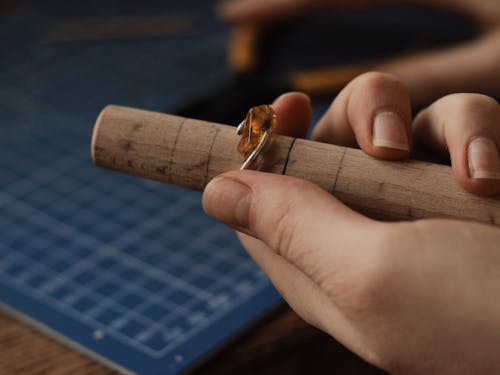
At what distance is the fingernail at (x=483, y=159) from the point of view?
0.59m

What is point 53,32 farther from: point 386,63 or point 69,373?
point 69,373

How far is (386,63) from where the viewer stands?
1339mm

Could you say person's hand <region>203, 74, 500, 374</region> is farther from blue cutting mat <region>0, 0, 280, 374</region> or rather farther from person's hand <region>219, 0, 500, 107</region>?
person's hand <region>219, 0, 500, 107</region>

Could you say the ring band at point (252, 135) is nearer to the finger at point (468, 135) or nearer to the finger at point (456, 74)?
the finger at point (468, 135)

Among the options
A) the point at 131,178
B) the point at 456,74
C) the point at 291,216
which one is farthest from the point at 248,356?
the point at 456,74

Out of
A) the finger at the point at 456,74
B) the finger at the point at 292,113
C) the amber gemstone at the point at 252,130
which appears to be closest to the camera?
the amber gemstone at the point at 252,130

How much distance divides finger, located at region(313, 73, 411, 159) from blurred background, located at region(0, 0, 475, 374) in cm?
24

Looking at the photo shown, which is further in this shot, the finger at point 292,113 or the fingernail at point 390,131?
the finger at point 292,113

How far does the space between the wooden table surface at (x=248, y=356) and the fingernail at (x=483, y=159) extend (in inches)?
10.0

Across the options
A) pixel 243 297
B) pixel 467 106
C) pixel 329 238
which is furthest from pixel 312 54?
pixel 329 238

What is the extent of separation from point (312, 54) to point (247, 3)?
0.16 m

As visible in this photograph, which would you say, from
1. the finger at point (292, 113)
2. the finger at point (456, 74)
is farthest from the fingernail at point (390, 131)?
the finger at point (456, 74)

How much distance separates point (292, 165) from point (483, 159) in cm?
15

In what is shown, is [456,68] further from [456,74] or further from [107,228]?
[107,228]
